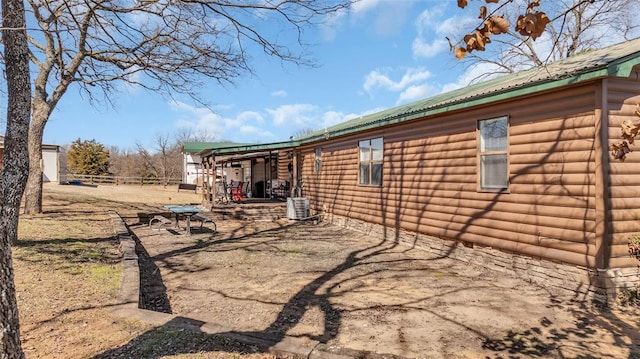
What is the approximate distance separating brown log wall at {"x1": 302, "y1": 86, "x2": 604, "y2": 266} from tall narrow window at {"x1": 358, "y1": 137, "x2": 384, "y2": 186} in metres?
0.22

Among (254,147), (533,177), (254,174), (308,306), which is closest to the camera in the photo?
(308,306)

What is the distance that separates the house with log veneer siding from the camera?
16.5ft

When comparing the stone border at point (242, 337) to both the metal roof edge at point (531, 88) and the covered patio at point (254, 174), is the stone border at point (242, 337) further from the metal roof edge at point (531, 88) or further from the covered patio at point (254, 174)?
the covered patio at point (254, 174)

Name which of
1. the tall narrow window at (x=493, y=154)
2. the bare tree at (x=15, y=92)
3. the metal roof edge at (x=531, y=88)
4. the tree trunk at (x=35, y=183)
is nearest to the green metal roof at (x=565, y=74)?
the metal roof edge at (x=531, y=88)

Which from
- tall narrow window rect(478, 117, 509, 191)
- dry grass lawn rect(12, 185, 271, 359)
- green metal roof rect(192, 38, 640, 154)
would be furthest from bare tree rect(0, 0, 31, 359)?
tall narrow window rect(478, 117, 509, 191)

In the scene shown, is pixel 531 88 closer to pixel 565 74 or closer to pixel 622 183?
pixel 565 74

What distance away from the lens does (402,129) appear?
30.6 feet

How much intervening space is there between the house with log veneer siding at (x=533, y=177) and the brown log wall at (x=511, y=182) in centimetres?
2

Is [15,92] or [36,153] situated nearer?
[15,92]

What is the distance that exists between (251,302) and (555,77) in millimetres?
5300

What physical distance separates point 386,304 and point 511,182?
310 centimetres

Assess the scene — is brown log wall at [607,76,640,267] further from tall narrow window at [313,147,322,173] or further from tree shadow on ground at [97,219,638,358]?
tall narrow window at [313,147,322,173]

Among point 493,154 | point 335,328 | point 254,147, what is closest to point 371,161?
point 493,154

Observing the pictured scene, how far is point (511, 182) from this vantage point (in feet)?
20.7
